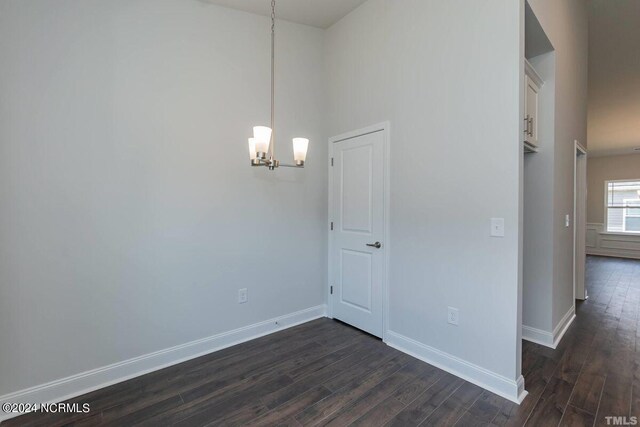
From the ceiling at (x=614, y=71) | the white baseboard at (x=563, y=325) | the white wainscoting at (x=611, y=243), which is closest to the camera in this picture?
the white baseboard at (x=563, y=325)

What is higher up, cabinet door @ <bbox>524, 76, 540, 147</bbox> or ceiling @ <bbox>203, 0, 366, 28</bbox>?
ceiling @ <bbox>203, 0, 366, 28</bbox>

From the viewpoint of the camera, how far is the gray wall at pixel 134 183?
1.95m

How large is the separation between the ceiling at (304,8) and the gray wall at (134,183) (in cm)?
10

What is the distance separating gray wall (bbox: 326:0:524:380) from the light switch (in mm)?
33

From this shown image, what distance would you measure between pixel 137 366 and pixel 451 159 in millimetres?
3008

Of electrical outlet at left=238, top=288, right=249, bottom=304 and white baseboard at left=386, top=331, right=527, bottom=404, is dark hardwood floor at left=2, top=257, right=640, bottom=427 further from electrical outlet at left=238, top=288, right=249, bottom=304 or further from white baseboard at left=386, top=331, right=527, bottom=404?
electrical outlet at left=238, top=288, right=249, bottom=304

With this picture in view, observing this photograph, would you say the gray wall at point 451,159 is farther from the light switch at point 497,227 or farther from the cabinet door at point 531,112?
the cabinet door at point 531,112

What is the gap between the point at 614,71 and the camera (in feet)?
15.0

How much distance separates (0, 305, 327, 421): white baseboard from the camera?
1.99m

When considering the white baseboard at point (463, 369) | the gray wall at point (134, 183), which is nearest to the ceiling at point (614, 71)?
the gray wall at point (134, 183)

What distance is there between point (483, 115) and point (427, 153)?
19.6 inches

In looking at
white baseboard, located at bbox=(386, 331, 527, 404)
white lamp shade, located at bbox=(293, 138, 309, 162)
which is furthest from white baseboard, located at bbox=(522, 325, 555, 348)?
white lamp shade, located at bbox=(293, 138, 309, 162)

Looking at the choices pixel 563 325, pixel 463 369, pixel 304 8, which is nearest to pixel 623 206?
pixel 563 325

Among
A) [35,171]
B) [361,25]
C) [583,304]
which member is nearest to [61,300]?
[35,171]
